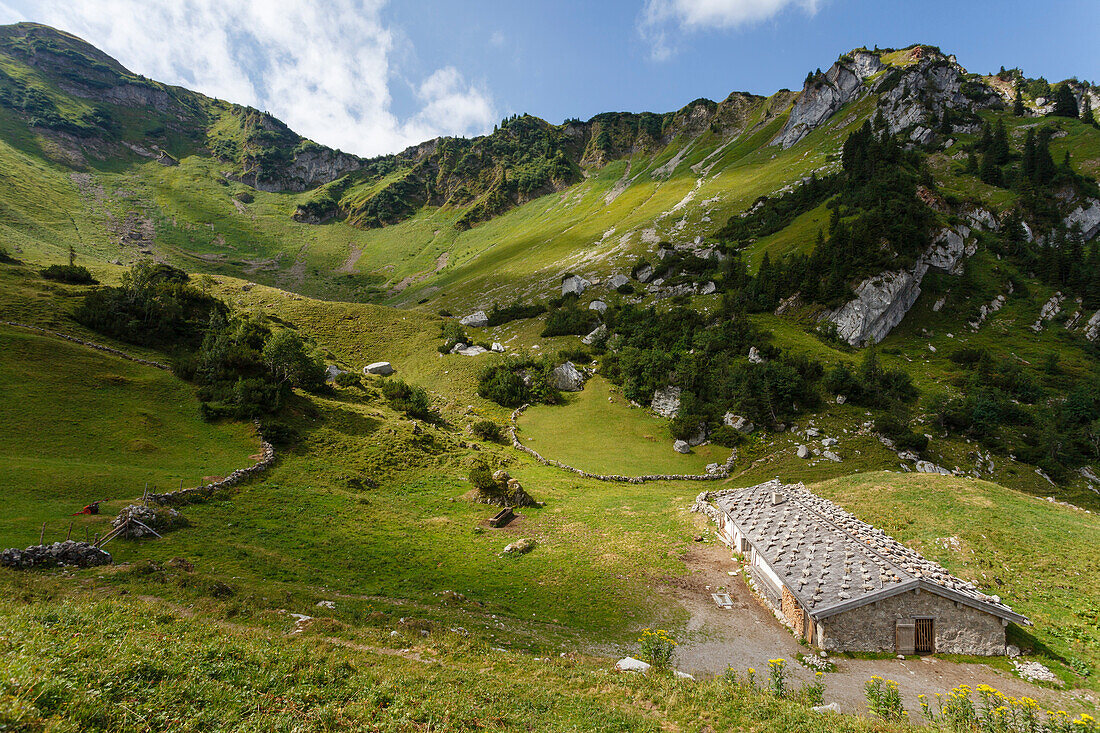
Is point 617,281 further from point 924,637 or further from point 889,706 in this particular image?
point 889,706

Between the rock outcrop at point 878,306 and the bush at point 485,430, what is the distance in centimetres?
5064

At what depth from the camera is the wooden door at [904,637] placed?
1611cm

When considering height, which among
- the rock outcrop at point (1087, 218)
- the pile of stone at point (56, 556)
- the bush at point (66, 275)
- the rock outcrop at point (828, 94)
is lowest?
the pile of stone at point (56, 556)

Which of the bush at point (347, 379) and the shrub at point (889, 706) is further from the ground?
the bush at point (347, 379)

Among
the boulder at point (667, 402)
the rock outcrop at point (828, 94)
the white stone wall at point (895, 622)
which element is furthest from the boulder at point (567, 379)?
the rock outcrop at point (828, 94)

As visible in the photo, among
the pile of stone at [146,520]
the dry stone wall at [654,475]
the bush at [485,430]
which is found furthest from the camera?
the bush at [485,430]

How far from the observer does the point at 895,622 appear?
16219mm

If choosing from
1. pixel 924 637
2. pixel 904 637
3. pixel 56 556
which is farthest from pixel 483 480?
pixel 924 637

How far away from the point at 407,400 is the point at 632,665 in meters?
39.6

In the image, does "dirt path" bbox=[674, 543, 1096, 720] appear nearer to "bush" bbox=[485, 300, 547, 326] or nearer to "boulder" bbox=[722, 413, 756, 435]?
"boulder" bbox=[722, 413, 756, 435]

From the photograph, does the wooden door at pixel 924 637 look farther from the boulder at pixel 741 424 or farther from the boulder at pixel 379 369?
the boulder at pixel 379 369

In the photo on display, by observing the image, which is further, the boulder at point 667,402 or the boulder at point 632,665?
the boulder at point 667,402

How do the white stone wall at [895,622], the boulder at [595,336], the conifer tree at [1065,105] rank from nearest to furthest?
the white stone wall at [895,622], the boulder at [595,336], the conifer tree at [1065,105]

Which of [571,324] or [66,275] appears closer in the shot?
[66,275]
